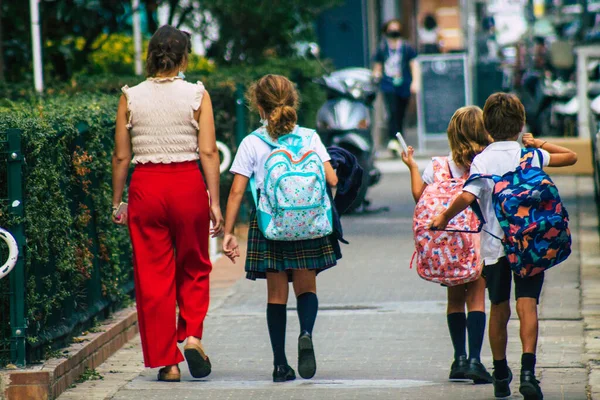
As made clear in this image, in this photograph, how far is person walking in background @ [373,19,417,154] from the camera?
1927cm

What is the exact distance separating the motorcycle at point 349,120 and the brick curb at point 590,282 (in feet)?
7.57

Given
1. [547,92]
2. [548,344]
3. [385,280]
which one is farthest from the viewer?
[547,92]

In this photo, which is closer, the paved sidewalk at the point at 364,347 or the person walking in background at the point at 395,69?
the paved sidewalk at the point at 364,347

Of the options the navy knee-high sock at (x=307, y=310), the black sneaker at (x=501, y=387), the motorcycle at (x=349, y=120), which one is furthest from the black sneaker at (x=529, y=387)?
Answer: the motorcycle at (x=349, y=120)

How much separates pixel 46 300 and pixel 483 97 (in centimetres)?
1693

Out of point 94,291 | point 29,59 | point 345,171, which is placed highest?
point 29,59

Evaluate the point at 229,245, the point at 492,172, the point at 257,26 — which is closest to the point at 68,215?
the point at 229,245

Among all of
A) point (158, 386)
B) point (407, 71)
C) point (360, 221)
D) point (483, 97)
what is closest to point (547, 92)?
point (483, 97)

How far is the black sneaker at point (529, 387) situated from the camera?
558cm

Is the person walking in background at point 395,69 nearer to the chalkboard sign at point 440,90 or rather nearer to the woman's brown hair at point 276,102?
the chalkboard sign at point 440,90

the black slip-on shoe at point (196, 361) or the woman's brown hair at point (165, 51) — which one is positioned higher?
the woman's brown hair at point (165, 51)

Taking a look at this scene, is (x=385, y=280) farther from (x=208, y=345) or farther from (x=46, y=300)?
(x=46, y=300)

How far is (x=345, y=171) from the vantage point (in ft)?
21.4

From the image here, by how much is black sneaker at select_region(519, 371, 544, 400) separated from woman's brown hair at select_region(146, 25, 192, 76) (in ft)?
7.75
